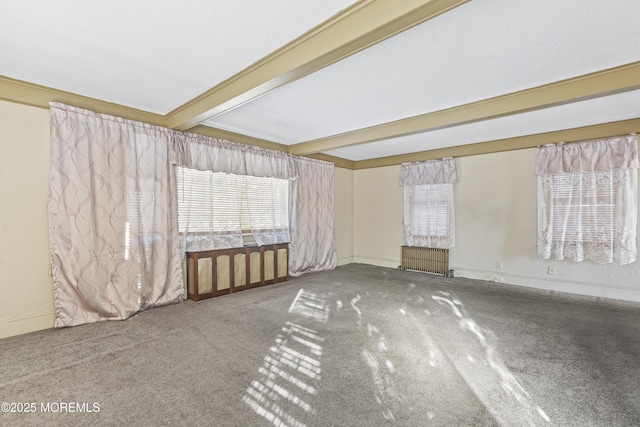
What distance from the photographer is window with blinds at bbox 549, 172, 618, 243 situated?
4129mm

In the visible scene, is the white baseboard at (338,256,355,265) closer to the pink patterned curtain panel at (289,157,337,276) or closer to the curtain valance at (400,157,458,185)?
the pink patterned curtain panel at (289,157,337,276)

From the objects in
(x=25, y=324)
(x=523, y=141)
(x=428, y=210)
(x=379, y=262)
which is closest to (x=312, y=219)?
(x=379, y=262)

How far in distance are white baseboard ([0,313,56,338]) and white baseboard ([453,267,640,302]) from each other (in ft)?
19.2

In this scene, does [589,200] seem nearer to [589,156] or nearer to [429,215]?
[589,156]

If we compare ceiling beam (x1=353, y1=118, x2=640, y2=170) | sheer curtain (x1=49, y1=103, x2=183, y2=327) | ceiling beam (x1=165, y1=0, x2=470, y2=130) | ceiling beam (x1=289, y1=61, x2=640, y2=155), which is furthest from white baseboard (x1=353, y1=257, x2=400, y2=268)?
ceiling beam (x1=165, y1=0, x2=470, y2=130)

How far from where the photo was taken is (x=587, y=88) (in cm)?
273

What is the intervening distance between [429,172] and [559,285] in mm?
2743

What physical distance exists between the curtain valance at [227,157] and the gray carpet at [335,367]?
6.37ft

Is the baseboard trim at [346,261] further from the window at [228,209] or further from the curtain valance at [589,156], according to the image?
the curtain valance at [589,156]

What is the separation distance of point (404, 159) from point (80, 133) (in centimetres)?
527

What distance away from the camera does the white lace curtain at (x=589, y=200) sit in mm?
4000

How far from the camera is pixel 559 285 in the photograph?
4.55 meters

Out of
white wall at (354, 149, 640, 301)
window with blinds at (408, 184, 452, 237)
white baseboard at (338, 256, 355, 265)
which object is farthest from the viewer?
white baseboard at (338, 256, 355, 265)

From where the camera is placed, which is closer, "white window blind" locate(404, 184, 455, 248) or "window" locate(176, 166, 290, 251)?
"window" locate(176, 166, 290, 251)
